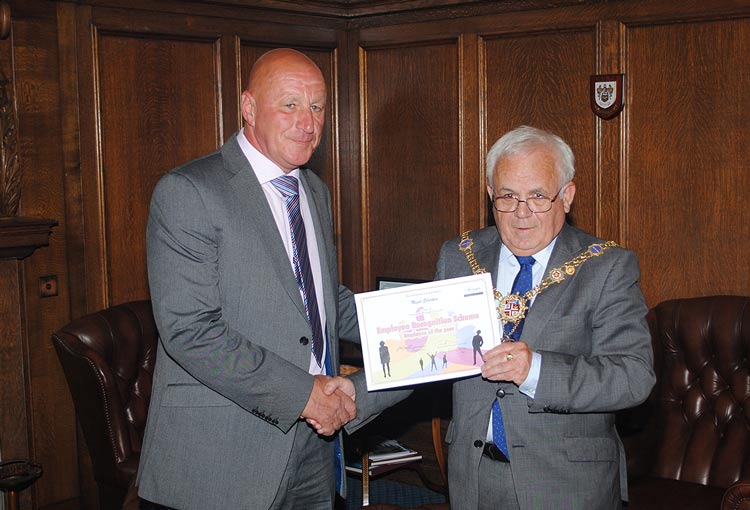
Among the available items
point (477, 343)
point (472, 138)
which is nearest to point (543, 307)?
point (477, 343)

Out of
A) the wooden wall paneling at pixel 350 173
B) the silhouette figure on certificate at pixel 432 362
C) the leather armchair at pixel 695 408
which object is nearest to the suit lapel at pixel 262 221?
the silhouette figure on certificate at pixel 432 362

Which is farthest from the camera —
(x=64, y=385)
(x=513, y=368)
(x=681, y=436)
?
(x=64, y=385)

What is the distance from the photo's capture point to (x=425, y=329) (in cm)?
239

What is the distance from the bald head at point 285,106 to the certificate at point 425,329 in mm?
531

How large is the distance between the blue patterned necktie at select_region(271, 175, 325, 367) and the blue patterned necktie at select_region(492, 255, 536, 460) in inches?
22.3

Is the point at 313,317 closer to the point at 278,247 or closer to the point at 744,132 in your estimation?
the point at 278,247

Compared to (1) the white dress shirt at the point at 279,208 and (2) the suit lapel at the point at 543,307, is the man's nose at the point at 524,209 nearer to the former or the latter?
(2) the suit lapel at the point at 543,307

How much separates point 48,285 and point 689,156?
303 centimetres

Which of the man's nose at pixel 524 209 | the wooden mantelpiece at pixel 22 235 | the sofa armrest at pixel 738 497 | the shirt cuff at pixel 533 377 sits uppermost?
the man's nose at pixel 524 209

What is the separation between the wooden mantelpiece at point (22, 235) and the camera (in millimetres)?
3807

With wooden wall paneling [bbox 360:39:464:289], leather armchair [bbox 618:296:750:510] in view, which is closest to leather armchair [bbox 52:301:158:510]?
wooden wall paneling [bbox 360:39:464:289]

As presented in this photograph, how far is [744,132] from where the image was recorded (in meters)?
3.97

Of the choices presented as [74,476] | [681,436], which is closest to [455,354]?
[681,436]

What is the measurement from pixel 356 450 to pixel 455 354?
2.31 m
